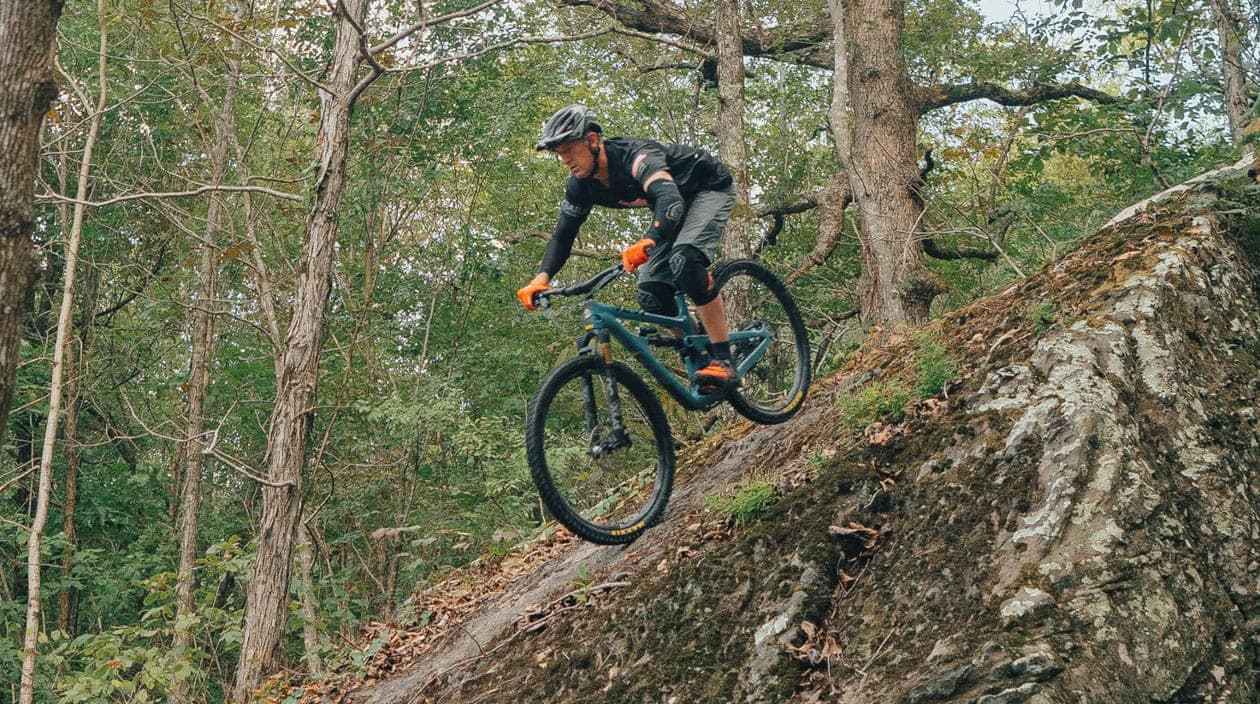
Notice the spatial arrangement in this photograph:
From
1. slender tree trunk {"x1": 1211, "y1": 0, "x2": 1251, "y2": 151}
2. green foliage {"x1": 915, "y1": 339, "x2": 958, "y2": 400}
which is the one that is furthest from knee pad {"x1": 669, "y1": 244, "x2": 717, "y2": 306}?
slender tree trunk {"x1": 1211, "y1": 0, "x2": 1251, "y2": 151}

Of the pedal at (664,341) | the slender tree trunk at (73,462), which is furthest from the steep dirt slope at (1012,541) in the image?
the slender tree trunk at (73,462)

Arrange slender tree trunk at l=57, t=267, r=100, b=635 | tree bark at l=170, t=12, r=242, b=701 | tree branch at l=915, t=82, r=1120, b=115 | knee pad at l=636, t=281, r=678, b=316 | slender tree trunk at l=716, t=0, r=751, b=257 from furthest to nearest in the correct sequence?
slender tree trunk at l=57, t=267, r=100, b=635, tree bark at l=170, t=12, r=242, b=701, tree branch at l=915, t=82, r=1120, b=115, slender tree trunk at l=716, t=0, r=751, b=257, knee pad at l=636, t=281, r=678, b=316

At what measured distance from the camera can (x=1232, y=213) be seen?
6.16 m

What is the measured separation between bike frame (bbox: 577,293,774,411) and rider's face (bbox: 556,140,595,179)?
2.49ft

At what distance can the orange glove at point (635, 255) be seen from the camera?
5.62 m

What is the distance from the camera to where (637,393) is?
20.7ft

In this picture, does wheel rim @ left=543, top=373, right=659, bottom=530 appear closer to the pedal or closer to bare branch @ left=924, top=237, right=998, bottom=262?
the pedal

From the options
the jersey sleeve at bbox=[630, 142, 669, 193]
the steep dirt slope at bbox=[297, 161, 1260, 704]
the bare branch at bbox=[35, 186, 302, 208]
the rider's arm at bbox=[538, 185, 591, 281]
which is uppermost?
the bare branch at bbox=[35, 186, 302, 208]

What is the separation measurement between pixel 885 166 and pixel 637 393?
631 cm

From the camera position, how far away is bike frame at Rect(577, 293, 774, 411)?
6113 millimetres

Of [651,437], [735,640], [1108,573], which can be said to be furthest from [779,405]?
[1108,573]

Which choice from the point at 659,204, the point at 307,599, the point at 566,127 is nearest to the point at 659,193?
the point at 659,204

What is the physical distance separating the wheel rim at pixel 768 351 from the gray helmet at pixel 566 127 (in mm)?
1837

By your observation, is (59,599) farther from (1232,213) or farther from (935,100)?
(1232,213)
